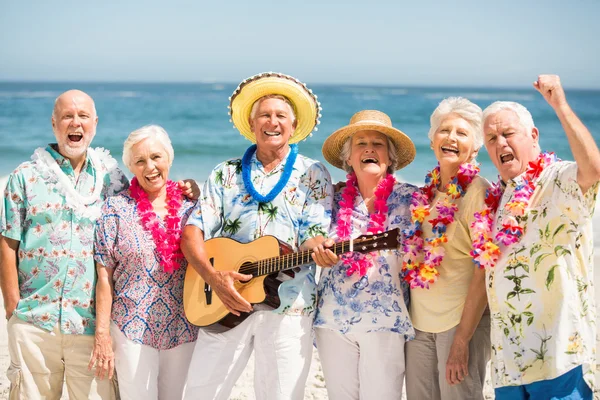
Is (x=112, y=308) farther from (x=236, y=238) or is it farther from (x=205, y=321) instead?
(x=236, y=238)

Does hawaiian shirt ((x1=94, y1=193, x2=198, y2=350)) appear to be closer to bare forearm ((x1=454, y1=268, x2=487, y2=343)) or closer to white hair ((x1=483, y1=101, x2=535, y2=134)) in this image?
bare forearm ((x1=454, y1=268, x2=487, y2=343))

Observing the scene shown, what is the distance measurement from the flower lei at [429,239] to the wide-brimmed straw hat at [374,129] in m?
0.43

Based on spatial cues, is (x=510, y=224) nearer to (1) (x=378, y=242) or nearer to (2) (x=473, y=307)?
(2) (x=473, y=307)

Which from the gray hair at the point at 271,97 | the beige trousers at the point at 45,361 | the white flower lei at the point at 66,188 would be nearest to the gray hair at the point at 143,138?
the white flower lei at the point at 66,188

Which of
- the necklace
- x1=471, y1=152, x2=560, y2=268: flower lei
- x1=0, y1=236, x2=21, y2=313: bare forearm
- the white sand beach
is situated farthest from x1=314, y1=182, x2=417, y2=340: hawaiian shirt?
x1=0, y1=236, x2=21, y2=313: bare forearm

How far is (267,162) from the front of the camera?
407 cm

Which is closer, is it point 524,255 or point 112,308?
point 524,255

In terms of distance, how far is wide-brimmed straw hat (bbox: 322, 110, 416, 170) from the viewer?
3.88 meters

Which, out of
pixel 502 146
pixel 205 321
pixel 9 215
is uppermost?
pixel 502 146

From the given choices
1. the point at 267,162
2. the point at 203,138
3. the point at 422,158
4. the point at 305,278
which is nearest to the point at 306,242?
the point at 305,278

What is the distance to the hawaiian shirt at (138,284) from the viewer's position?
387 centimetres

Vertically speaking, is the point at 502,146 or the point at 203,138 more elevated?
the point at 203,138

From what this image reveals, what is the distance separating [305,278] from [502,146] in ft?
4.29

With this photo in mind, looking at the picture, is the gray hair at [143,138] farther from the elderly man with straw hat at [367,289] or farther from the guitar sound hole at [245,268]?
the elderly man with straw hat at [367,289]
